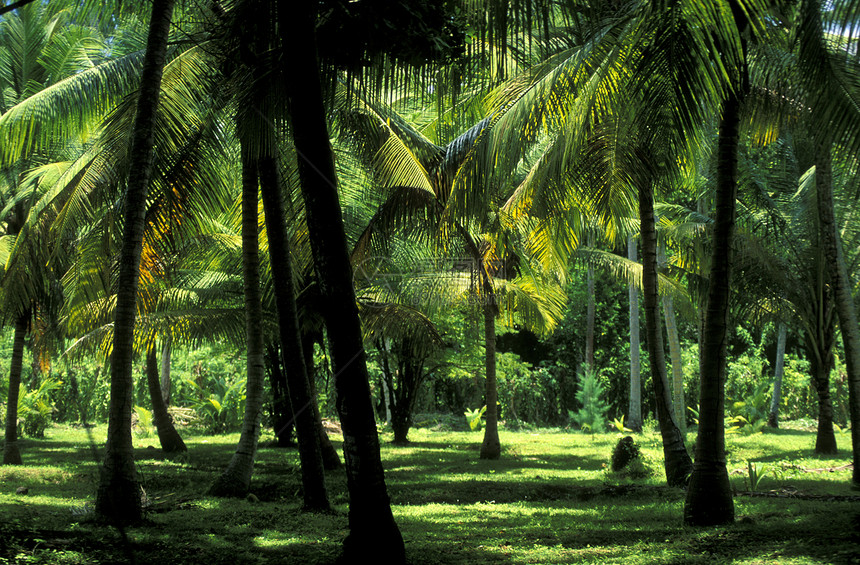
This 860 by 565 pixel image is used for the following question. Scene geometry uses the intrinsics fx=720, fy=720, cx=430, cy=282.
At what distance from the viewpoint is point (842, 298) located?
977 centimetres

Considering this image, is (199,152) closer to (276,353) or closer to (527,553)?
(527,553)

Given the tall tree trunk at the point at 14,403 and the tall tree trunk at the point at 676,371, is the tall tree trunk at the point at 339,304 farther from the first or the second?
the tall tree trunk at the point at 676,371

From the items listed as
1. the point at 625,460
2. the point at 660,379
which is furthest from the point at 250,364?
the point at 625,460

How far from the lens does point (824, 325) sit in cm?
1400

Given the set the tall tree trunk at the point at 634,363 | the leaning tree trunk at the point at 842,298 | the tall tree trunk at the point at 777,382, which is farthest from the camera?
the tall tree trunk at the point at 777,382

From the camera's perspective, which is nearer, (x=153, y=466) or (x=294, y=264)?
(x=294, y=264)

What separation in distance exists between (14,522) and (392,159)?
6.35 metres

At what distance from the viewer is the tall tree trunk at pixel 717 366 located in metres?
6.78

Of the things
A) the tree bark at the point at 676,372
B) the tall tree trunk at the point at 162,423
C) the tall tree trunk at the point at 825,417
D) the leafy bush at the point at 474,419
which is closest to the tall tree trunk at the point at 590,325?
the leafy bush at the point at 474,419

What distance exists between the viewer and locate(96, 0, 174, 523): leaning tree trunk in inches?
270

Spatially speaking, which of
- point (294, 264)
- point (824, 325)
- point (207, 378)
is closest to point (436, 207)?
point (294, 264)

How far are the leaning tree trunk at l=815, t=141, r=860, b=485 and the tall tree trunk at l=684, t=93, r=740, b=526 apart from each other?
11.2 ft

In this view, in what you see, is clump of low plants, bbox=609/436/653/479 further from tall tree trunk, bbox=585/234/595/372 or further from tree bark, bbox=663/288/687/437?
tall tree trunk, bbox=585/234/595/372

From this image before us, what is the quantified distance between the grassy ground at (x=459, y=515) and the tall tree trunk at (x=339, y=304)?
2.19 feet
